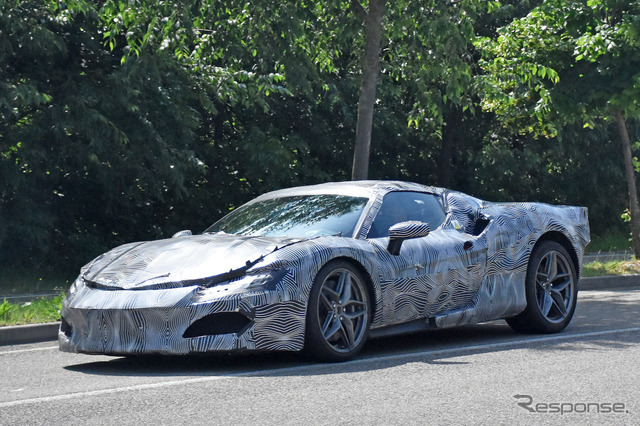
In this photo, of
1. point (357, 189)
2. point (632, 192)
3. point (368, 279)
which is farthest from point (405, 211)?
point (632, 192)

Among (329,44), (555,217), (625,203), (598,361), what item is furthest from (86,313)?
(625,203)

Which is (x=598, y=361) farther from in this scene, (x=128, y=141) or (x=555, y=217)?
(x=128, y=141)

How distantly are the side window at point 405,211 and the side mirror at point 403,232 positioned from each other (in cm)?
17

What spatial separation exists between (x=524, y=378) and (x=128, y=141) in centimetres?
1341

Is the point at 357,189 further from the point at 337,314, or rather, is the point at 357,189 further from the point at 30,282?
the point at 30,282

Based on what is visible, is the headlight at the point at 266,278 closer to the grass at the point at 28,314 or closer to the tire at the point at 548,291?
the tire at the point at 548,291

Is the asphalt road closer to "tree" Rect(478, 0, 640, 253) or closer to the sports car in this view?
the sports car

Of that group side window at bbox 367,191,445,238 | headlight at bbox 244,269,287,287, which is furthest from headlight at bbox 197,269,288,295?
side window at bbox 367,191,445,238

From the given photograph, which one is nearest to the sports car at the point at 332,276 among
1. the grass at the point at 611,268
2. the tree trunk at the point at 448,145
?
the grass at the point at 611,268

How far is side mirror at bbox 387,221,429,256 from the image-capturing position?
750cm

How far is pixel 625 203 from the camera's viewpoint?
2939 cm

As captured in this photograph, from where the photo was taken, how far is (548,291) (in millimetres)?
8859

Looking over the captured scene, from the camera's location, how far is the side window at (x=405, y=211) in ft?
25.7

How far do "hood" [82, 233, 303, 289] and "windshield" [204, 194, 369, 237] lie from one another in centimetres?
41
